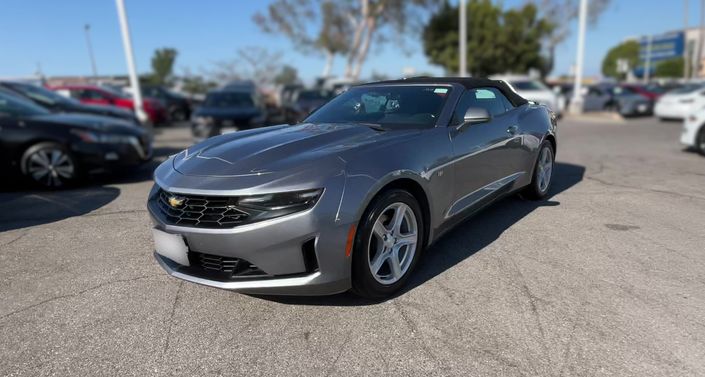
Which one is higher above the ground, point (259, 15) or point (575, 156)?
point (259, 15)

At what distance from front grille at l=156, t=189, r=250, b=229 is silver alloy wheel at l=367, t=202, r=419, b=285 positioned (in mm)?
842

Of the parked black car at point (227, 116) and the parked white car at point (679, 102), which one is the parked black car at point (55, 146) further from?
the parked white car at point (679, 102)

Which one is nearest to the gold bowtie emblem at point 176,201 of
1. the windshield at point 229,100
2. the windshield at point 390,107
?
the windshield at point 390,107

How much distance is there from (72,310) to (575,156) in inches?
324

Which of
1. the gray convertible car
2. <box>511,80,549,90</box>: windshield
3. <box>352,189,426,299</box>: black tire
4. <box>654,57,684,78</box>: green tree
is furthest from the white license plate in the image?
<box>654,57,684,78</box>: green tree

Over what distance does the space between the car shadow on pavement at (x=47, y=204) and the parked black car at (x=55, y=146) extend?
296 mm

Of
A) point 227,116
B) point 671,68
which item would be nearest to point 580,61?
point 227,116

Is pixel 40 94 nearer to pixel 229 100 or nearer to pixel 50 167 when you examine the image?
pixel 229 100

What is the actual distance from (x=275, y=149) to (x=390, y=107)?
1.31 metres

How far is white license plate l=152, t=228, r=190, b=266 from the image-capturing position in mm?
2906

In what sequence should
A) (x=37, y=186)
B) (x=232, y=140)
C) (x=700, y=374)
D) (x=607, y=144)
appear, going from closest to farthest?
(x=700, y=374)
(x=232, y=140)
(x=37, y=186)
(x=607, y=144)

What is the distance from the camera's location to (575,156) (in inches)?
343

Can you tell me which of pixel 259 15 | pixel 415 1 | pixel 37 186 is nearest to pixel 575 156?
pixel 37 186

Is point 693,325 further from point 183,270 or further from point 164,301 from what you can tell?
point 164,301
